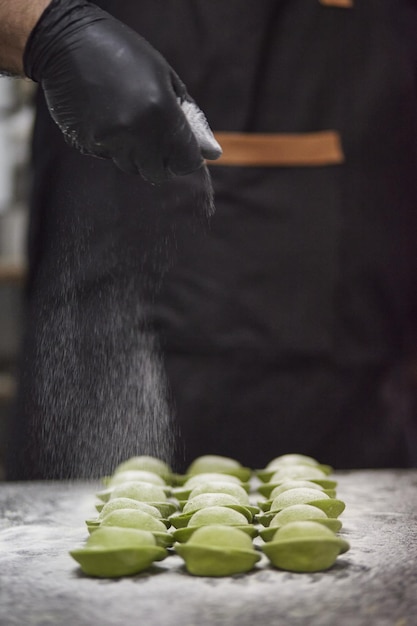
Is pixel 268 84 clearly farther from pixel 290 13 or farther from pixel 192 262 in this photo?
pixel 192 262

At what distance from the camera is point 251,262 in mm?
1952

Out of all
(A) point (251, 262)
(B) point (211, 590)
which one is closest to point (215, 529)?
(B) point (211, 590)

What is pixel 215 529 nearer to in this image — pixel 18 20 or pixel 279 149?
pixel 18 20

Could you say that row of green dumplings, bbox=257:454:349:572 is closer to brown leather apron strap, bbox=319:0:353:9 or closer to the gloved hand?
the gloved hand

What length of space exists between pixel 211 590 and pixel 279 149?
1.35m

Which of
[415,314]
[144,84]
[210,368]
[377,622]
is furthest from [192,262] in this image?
[377,622]

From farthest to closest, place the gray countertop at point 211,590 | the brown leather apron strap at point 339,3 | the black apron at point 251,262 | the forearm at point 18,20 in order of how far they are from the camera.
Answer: the brown leather apron strap at point 339,3, the black apron at point 251,262, the forearm at point 18,20, the gray countertop at point 211,590

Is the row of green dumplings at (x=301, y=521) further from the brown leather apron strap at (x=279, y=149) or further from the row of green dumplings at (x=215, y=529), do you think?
the brown leather apron strap at (x=279, y=149)

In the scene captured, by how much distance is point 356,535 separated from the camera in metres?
1.09

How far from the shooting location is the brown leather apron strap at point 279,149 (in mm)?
1968

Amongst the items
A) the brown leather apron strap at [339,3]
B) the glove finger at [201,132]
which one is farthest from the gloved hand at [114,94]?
the brown leather apron strap at [339,3]

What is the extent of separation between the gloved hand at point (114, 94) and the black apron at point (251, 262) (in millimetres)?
716

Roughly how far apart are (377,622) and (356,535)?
353 mm

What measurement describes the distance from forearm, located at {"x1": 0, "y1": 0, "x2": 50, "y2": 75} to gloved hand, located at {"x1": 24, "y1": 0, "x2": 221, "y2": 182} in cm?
2
